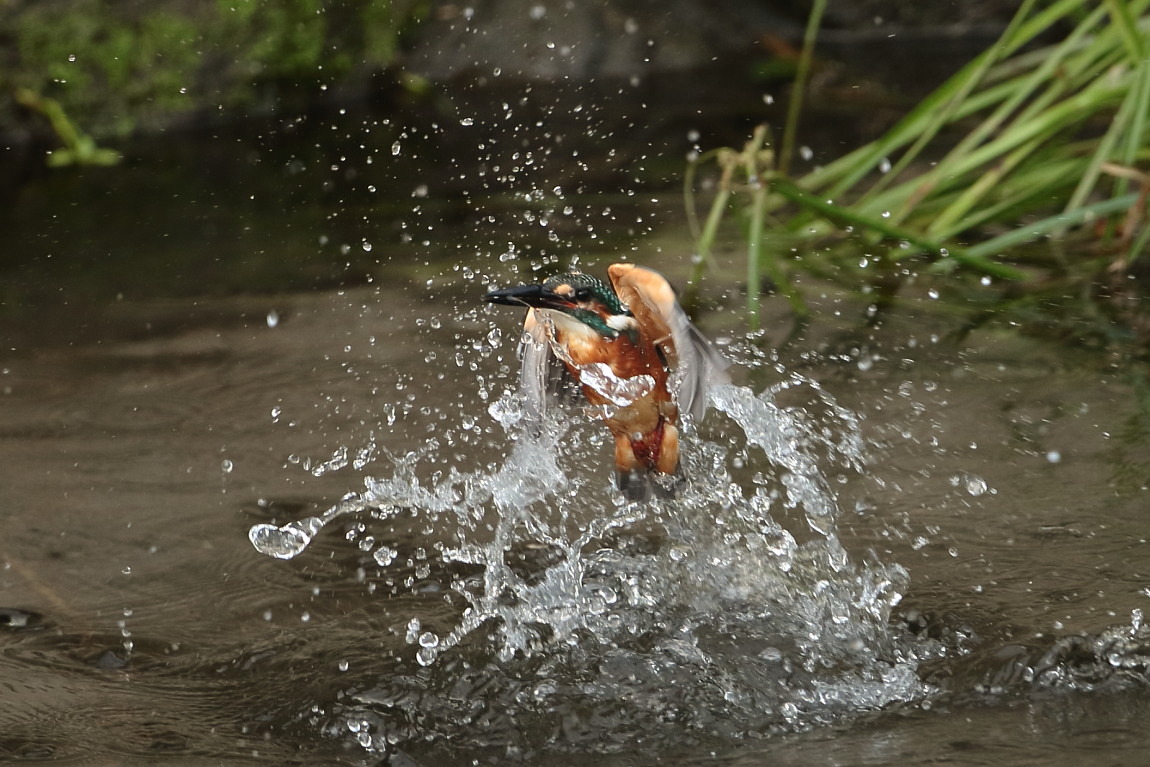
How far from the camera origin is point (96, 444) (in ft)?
9.14

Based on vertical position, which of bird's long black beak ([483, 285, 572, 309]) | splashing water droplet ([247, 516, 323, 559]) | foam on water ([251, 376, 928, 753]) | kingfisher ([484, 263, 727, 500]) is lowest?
splashing water droplet ([247, 516, 323, 559])

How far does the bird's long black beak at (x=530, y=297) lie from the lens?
1929 millimetres

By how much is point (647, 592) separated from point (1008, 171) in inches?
68.8

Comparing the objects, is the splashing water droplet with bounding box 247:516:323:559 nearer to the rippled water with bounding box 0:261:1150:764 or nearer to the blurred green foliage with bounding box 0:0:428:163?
the rippled water with bounding box 0:261:1150:764

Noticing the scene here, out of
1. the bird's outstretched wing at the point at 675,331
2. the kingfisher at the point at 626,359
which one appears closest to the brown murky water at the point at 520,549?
the kingfisher at the point at 626,359

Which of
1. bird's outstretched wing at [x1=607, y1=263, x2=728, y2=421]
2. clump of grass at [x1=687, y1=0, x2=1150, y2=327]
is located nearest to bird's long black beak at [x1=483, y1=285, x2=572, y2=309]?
bird's outstretched wing at [x1=607, y1=263, x2=728, y2=421]

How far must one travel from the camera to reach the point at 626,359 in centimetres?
209

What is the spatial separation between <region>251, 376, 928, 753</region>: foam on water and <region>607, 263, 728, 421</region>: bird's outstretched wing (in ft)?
1.14

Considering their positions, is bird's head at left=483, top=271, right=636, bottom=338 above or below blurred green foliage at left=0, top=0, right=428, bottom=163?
above

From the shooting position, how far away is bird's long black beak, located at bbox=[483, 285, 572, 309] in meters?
1.93

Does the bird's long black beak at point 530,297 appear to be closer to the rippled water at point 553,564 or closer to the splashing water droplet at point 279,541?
the rippled water at point 553,564

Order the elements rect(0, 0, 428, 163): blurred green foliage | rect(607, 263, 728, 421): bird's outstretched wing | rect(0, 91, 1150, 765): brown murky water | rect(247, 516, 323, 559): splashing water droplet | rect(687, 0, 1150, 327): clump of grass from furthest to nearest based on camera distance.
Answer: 1. rect(0, 0, 428, 163): blurred green foliage
2. rect(687, 0, 1150, 327): clump of grass
3. rect(247, 516, 323, 559): splashing water droplet
4. rect(607, 263, 728, 421): bird's outstretched wing
5. rect(0, 91, 1150, 765): brown murky water

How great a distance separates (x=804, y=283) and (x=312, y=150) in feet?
7.52

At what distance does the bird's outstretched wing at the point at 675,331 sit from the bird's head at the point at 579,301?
0.02 m
